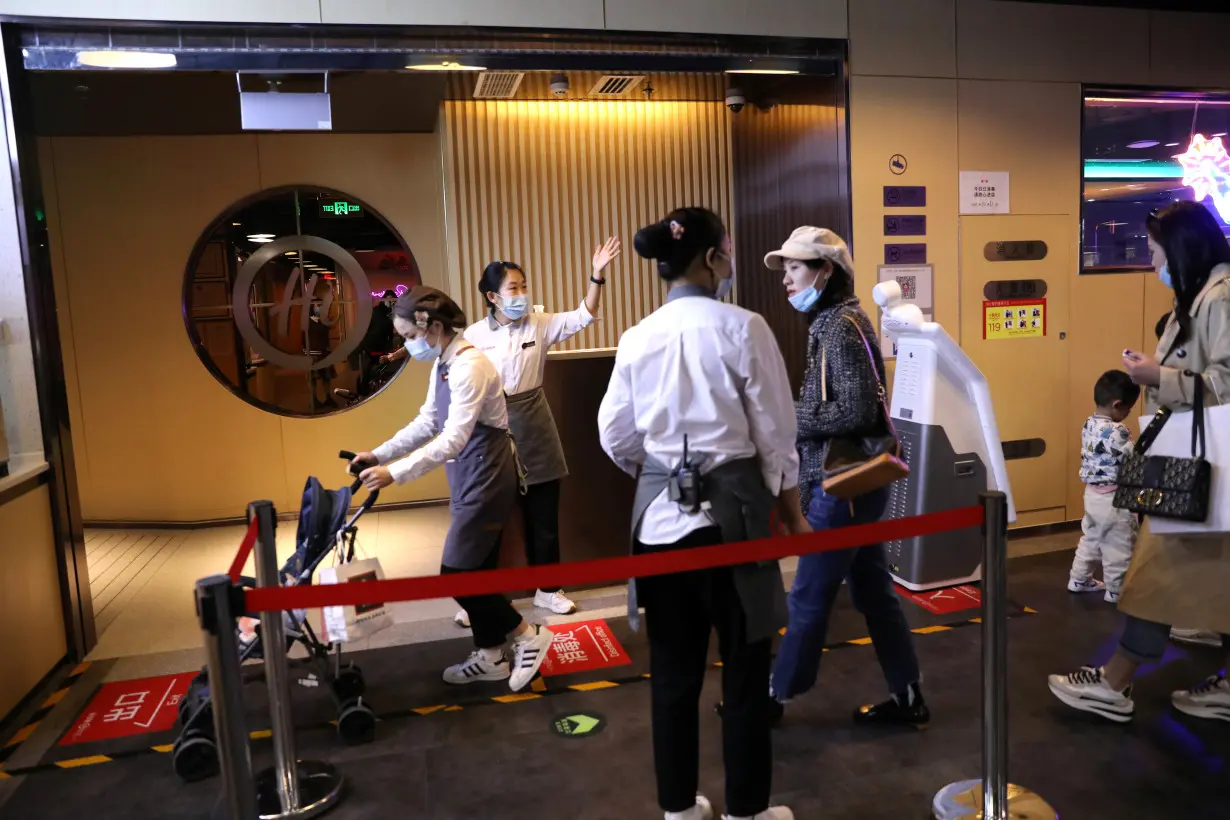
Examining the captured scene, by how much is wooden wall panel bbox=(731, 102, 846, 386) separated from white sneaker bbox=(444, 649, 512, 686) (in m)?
2.51

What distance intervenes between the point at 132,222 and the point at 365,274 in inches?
64.9

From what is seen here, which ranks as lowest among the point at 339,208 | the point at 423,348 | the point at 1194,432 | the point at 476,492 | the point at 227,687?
the point at 227,687

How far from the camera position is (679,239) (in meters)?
2.22

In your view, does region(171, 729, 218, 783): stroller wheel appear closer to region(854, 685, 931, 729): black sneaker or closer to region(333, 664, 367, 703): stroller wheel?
region(333, 664, 367, 703): stroller wheel

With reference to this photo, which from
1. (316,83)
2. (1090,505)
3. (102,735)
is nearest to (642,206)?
(316,83)

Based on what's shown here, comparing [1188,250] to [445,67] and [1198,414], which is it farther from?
[445,67]

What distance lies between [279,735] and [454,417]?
1.20 meters

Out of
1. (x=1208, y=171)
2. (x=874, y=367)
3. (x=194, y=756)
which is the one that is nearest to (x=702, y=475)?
(x=874, y=367)

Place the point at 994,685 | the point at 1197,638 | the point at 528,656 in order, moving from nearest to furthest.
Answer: the point at 994,685, the point at 528,656, the point at 1197,638

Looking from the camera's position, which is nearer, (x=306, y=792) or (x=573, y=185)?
(x=306, y=792)

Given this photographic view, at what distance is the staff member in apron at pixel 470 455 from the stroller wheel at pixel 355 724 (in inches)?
20.7

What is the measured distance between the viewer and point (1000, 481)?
4094 mm

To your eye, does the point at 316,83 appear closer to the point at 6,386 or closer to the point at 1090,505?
the point at 6,386

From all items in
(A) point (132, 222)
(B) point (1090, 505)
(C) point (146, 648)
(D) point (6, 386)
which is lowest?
(C) point (146, 648)
